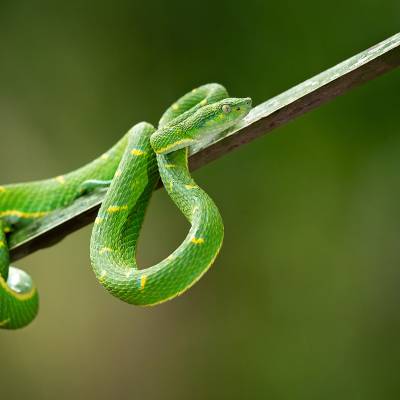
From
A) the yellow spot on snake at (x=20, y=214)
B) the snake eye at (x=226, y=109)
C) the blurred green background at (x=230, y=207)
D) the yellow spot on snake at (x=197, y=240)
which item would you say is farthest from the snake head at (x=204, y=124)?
the blurred green background at (x=230, y=207)

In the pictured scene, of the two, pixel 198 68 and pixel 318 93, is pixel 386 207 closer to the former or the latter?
pixel 198 68

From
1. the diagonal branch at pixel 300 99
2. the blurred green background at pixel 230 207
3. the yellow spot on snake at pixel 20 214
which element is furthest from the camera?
the blurred green background at pixel 230 207

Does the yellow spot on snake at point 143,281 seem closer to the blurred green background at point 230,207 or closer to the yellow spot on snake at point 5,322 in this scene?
the yellow spot on snake at point 5,322

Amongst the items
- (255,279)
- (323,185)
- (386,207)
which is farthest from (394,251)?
(255,279)

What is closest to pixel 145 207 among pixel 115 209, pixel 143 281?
pixel 115 209

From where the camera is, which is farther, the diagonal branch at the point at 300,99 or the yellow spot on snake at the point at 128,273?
the yellow spot on snake at the point at 128,273

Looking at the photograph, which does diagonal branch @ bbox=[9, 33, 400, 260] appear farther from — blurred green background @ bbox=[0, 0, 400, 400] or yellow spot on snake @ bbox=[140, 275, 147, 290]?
blurred green background @ bbox=[0, 0, 400, 400]
